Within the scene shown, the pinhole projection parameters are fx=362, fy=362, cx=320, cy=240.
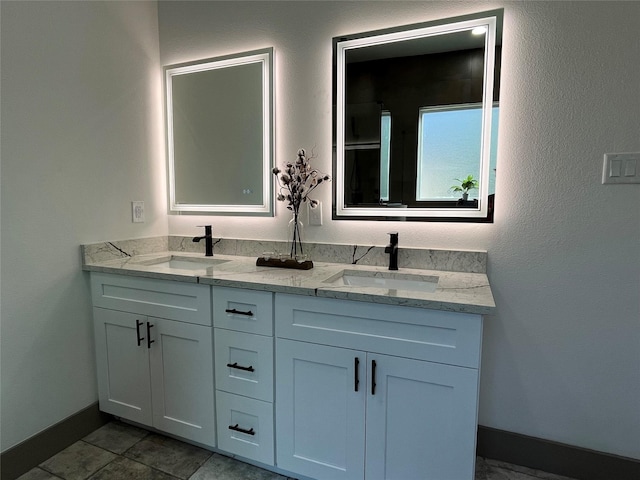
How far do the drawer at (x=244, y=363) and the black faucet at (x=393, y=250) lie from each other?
2.08 feet

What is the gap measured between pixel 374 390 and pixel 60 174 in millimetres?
1627

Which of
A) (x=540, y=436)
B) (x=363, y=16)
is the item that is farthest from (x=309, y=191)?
(x=540, y=436)

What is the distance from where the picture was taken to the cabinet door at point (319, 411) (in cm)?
129

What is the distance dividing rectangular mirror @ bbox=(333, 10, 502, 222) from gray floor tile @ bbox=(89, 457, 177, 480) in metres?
1.38

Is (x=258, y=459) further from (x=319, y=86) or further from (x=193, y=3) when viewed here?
(x=193, y=3)

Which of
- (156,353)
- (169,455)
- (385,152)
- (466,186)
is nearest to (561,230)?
(466,186)

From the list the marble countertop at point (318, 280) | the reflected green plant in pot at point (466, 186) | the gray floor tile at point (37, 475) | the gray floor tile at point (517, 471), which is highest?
the reflected green plant in pot at point (466, 186)

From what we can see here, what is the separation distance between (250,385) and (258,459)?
12.1 inches

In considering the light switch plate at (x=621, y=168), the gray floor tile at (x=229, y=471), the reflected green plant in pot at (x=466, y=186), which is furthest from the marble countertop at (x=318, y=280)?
the gray floor tile at (x=229, y=471)

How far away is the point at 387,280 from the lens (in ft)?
5.32

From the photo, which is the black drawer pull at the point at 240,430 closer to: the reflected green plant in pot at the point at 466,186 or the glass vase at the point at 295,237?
the glass vase at the point at 295,237

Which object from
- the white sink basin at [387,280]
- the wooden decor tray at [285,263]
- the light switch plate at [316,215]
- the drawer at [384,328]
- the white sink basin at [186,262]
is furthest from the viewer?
the white sink basin at [186,262]

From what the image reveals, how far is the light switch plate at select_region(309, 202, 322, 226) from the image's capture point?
1825 millimetres

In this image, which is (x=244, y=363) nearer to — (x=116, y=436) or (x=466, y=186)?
(x=116, y=436)
